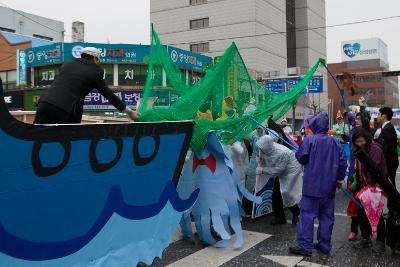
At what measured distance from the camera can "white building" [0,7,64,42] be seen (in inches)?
2067

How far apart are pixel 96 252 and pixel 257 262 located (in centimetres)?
206

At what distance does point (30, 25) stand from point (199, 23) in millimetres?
21995

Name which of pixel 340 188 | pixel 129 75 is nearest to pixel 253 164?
pixel 340 188

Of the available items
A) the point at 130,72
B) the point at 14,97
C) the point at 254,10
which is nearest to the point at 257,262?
the point at 130,72

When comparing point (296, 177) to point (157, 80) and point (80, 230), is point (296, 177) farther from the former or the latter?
point (80, 230)

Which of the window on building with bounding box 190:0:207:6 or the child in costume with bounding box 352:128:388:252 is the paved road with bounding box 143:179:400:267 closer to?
the child in costume with bounding box 352:128:388:252

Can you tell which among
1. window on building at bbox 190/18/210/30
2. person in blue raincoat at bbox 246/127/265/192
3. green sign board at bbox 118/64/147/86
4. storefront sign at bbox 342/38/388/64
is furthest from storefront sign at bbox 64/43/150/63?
storefront sign at bbox 342/38/388/64

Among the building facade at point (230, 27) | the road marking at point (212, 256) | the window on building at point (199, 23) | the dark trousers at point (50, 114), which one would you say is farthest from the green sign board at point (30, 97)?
the dark trousers at point (50, 114)

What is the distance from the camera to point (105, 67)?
3077 cm

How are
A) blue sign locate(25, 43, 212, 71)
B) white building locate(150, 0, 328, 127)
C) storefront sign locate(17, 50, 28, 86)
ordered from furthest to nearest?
white building locate(150, 0, 328, 127) → storefront sign locate(17, 50, 28, 86) → blue sign locate(25, 43, 212, 71)

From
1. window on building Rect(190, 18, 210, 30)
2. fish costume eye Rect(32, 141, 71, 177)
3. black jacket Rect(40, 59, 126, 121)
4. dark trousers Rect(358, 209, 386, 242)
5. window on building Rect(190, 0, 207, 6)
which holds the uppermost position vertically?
window on building Rect(190, 0, 207, 6)

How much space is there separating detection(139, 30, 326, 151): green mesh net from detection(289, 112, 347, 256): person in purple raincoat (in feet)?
3.54

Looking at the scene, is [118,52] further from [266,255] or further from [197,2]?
[266,255]

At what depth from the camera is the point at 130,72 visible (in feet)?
101
